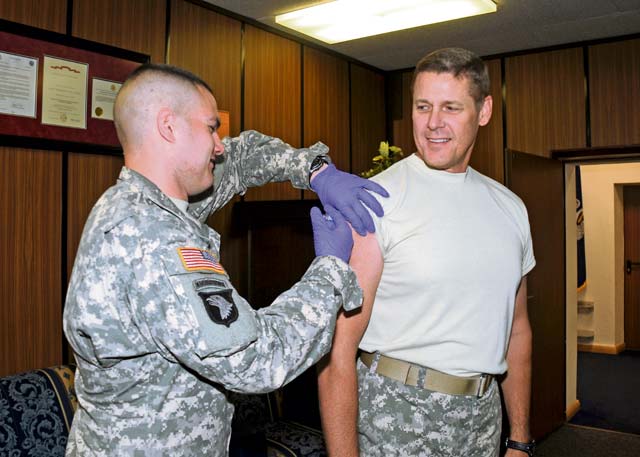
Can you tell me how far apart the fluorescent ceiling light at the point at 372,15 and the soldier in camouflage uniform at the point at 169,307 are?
258 centimetres

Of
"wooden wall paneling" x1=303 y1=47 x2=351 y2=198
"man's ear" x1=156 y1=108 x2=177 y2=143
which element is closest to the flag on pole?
"wooden wall paneling" x1=303 y1=47 x2=351 y2=198

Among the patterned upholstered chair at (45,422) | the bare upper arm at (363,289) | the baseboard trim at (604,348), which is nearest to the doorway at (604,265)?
the baseboard trim at (604,348)

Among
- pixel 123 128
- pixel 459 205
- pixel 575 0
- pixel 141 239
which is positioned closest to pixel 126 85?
pixel 123 128

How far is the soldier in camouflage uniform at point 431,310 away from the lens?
4.92 ft

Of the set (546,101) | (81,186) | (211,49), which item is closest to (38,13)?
(81,186)

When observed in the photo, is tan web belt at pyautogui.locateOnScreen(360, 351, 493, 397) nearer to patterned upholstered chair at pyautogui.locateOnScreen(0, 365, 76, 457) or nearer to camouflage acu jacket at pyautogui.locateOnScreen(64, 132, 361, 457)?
camouflage acu jacket at pyautogui.locateOnScreen(64, 132, 361, 457)

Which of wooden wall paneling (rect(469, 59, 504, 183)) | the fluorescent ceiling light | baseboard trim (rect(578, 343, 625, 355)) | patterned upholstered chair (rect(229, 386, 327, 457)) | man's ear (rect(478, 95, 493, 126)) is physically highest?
the fluorescent ceiling light

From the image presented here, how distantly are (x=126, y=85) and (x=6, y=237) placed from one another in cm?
187

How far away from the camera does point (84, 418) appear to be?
1344 mm

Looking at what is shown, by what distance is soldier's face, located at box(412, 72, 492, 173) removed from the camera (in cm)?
161

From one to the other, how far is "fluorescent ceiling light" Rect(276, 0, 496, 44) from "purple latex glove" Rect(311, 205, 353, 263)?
8.32 feet

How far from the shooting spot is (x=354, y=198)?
152 cm

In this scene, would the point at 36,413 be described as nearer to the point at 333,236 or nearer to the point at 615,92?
the point at 333,236

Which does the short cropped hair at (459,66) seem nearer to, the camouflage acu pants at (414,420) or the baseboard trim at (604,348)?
the camouflage acu pants at (414,420)
